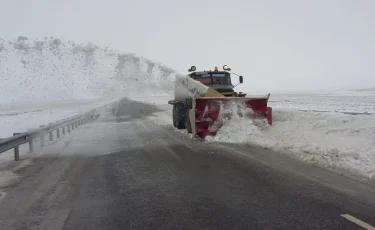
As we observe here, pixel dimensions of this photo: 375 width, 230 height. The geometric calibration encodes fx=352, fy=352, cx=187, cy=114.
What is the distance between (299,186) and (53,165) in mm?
5410

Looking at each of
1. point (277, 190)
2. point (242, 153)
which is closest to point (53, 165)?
point (242, 153)

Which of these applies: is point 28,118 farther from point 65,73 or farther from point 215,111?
point 65,73

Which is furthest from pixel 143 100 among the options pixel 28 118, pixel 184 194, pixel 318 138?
pixel 184 194

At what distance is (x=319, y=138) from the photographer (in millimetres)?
9977

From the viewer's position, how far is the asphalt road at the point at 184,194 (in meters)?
4.18

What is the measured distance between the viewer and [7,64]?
13588cm

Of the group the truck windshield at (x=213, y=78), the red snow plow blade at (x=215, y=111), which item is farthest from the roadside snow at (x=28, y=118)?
the red snow plow blade at (x=215, y=111)

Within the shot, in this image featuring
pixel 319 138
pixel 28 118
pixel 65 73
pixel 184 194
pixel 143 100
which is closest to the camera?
pixel 184 194

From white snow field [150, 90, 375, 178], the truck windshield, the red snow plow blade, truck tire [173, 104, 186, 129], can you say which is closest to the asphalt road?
white snow field [150, 90, 375, 178]

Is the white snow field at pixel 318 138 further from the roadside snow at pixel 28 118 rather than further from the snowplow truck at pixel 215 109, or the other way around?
the roadside snow at pixel 28 118

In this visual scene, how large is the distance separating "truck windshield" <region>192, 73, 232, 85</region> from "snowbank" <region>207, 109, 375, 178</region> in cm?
286

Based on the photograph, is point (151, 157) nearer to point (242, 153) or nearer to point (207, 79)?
point (242, 153)

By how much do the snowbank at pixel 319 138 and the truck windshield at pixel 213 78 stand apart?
2858 mm

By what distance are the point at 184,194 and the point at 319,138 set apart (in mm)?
6078
